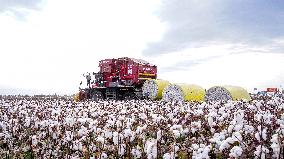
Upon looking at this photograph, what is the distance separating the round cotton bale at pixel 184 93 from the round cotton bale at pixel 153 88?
3796 millimetres

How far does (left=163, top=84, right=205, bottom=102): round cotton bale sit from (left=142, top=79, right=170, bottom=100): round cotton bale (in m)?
3.80

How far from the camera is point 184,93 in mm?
24703

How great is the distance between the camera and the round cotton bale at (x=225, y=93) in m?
22.2

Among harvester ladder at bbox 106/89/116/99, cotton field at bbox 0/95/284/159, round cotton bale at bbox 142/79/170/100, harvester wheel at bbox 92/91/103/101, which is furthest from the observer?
harvester wheel at bbox 92/91/103/101

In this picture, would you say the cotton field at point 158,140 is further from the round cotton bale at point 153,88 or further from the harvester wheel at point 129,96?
the harvester wheel at point 129,96

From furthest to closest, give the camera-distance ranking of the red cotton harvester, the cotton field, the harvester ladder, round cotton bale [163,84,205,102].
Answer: the harvester ladder → the red cotton harvester → round cotton bale [163,84,205,102] → the cotton field

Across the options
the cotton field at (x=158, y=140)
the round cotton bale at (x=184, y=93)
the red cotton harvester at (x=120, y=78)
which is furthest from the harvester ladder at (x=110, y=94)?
the cotton field at (x=158, y=140)

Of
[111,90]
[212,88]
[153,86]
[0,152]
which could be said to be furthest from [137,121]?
[111,90]

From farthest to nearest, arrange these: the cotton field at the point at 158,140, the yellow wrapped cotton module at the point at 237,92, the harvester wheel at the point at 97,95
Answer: the harvester wheel at the point at 97,95, the yellow wrapped cotton module at the point at 237,92, the cotton field at the point at 158,140

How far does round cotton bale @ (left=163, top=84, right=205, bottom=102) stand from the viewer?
2478 centimetres

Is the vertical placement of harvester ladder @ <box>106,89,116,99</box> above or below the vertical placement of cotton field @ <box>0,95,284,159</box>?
above

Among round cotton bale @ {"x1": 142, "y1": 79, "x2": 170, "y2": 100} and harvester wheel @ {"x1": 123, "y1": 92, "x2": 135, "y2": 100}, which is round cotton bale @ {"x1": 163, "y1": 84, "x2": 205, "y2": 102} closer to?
round cotton bale @ {"x1": 142, "y1": 79, "x2": 170, "y2": 100}

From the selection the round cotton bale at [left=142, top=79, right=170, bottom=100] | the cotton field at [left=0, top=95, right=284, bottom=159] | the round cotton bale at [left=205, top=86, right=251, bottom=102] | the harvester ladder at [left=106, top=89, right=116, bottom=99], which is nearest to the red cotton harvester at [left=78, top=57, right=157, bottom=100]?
the harvester ladder at [left=106, top=89, right=116, bottom=99]

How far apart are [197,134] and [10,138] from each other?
16.4 feet
